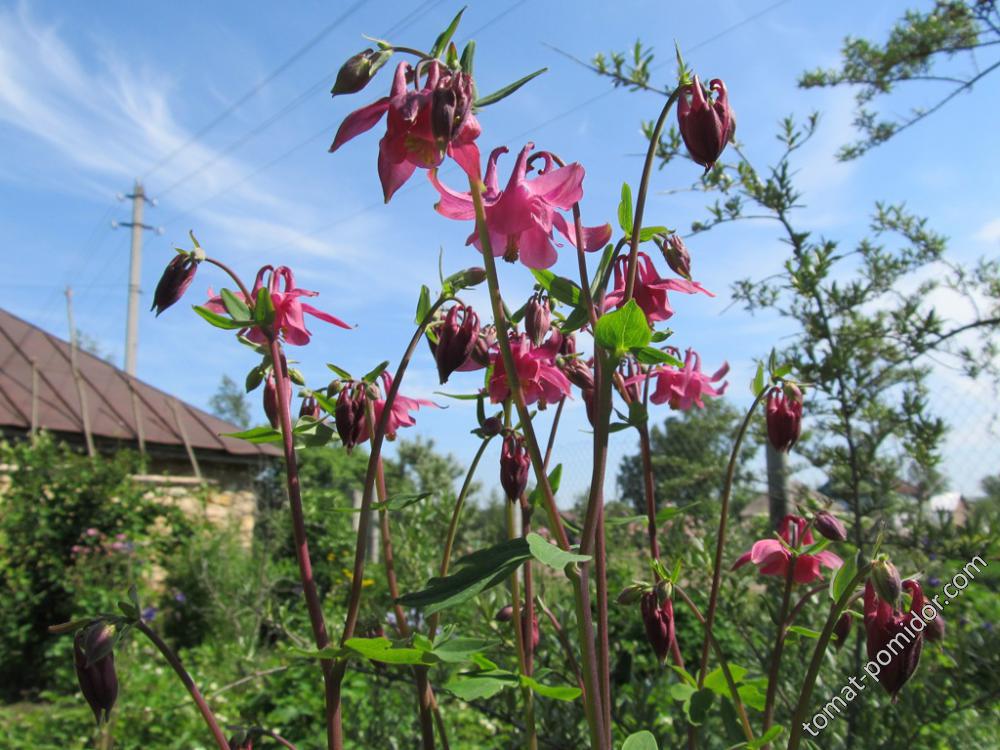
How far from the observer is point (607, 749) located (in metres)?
0.70

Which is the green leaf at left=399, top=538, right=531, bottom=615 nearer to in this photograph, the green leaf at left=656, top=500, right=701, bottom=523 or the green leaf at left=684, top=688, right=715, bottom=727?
the green leaf at left=656, top=500, right=701, bottom=523

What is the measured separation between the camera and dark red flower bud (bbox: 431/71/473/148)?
652 millimetres

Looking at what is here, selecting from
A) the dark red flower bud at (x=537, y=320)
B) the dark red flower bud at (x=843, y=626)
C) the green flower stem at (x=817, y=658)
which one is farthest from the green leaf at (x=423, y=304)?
the dark red flower bud at (x=843, y=626)

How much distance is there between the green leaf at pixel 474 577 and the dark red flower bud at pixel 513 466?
349mm

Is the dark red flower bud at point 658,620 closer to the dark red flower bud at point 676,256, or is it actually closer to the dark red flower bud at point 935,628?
the dark red flower bud at point 935,628

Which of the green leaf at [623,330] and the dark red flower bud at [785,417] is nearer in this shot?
the green leaf at [623,330]

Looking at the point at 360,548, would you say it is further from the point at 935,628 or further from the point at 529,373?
the point at 935,628

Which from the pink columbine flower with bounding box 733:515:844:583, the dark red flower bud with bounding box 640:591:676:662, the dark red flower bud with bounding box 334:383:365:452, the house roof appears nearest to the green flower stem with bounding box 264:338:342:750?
the dark red flower bud with bounding box 334:383:365:452

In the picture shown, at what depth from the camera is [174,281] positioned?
100 cm

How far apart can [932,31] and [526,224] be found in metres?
2.94

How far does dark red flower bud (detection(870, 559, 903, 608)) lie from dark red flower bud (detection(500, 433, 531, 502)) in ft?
1.61

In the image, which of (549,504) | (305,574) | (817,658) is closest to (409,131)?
(549,504)

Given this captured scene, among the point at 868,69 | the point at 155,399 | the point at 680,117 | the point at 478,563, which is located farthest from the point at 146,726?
the point at 155,399

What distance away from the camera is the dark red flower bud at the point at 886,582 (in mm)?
796
